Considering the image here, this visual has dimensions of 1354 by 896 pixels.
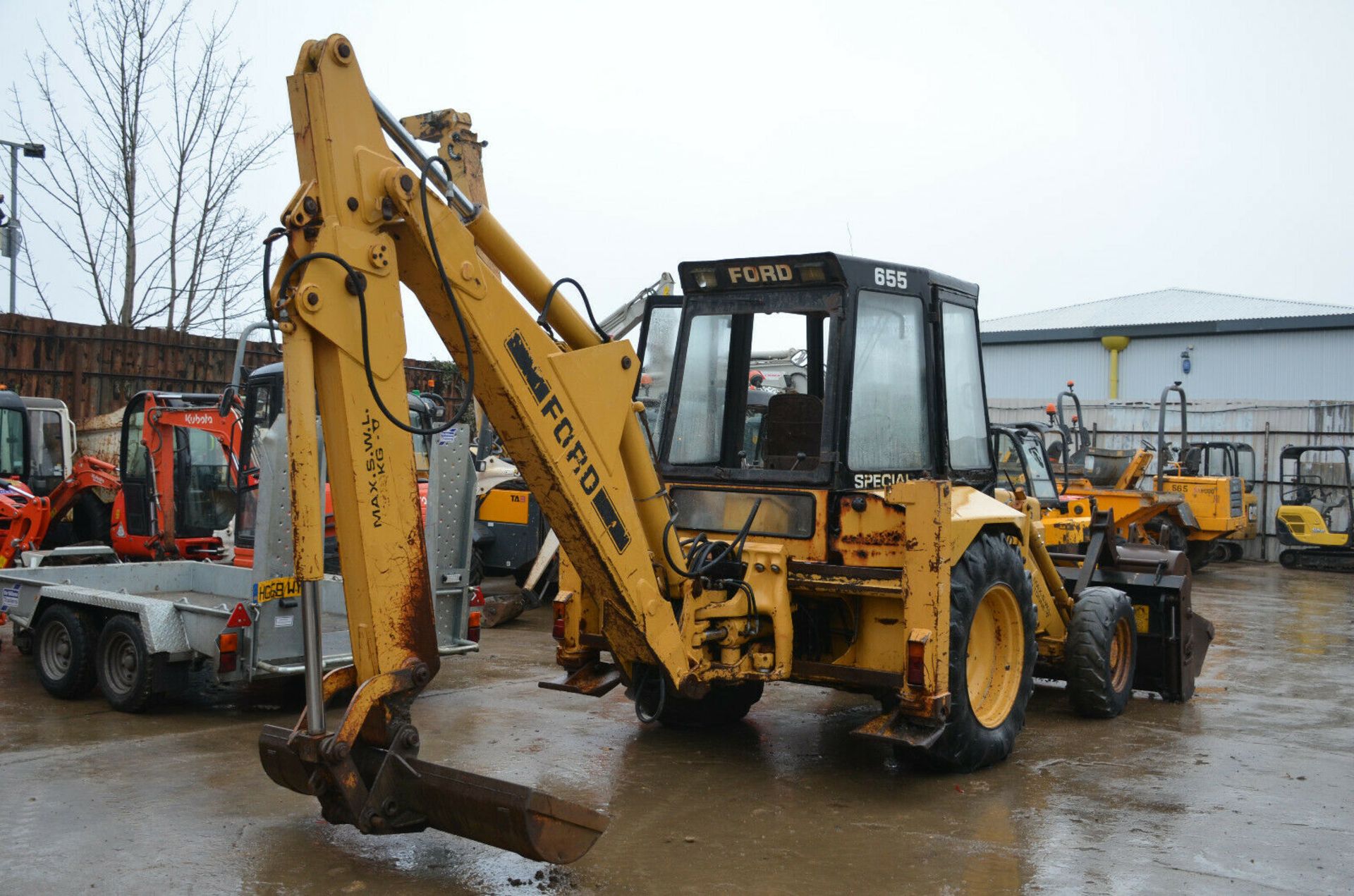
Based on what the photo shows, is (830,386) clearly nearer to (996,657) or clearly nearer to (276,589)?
(996,657)

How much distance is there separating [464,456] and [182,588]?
2722 mm

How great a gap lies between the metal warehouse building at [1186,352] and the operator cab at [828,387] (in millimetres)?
21939

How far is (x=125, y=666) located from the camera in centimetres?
791

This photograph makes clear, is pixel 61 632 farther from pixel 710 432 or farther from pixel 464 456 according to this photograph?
pixel 710 432

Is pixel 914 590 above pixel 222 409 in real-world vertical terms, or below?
below

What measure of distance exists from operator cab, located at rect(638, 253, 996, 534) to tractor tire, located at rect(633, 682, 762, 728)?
1.26 metres

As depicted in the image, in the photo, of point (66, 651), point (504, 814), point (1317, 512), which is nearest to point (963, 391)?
point (504, 814)

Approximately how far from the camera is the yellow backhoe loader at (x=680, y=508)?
4535 millimetres

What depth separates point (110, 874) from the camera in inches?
188

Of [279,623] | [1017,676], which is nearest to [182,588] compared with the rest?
[279,623]

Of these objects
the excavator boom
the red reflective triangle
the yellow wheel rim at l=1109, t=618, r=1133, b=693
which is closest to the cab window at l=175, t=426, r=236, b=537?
the red reflective triangle

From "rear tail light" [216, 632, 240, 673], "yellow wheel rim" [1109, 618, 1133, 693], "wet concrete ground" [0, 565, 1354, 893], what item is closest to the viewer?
"wet concrete ground" [0, 565, 1354, 893]

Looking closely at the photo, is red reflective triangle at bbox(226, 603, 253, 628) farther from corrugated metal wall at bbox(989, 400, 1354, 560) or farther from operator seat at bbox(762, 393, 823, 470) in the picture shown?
corrugated metal wall at bbox(989, 400, 1354, 560)

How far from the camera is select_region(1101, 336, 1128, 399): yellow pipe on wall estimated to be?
29.2 m
